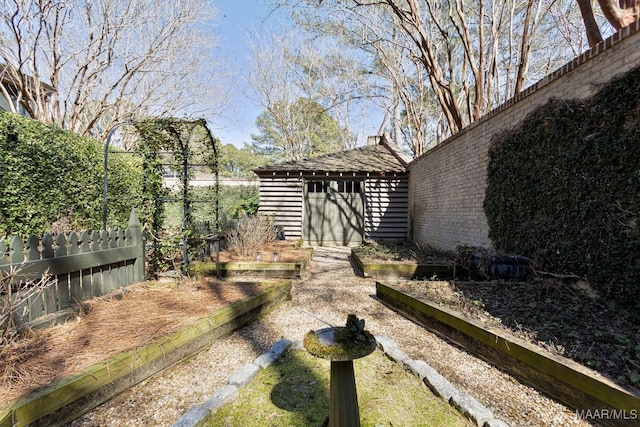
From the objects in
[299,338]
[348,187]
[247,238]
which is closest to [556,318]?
[299,338]

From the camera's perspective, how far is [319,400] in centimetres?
211

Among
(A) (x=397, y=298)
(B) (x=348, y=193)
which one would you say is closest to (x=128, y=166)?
(B) (x=348, y=193)

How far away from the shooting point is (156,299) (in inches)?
134

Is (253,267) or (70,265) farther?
(253,267)

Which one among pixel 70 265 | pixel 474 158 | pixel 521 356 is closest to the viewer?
pixel 521 356

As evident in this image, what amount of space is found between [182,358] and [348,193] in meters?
8.65

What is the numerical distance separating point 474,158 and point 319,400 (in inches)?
226

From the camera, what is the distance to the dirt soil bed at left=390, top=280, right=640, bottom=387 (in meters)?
2.20

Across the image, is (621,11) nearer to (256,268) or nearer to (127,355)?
(256,268)

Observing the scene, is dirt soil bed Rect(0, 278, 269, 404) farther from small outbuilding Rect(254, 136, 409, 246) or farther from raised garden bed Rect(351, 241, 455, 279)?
small outbuilding Rect(254, 136, 409, 246)

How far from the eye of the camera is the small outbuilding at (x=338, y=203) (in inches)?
413

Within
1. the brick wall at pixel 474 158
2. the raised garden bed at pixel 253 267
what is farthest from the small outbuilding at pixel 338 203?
the raised garden bed at pixel 253 267

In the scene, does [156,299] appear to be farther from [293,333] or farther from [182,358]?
[293,333]

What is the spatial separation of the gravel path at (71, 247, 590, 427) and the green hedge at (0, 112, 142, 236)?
9.87 feet
